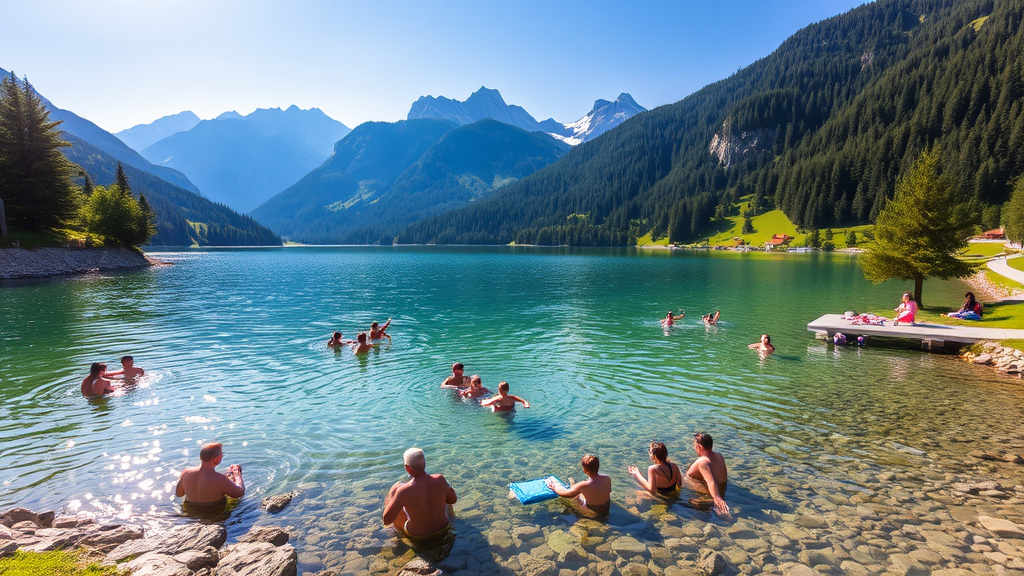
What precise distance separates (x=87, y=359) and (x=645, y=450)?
3017 centimetres

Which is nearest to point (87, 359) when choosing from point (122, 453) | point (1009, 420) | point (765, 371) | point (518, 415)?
point (122, 453)

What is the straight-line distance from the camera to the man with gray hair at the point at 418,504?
970cm

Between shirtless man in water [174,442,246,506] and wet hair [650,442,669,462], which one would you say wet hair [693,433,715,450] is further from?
shirtless man in water [174,442,246,506]

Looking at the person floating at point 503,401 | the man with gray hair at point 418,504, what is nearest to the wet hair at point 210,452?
the man with gray hair at point 418,504

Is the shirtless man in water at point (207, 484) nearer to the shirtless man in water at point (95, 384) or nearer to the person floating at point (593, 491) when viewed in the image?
the person floating at point (593, 491)

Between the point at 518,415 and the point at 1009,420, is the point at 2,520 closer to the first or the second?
the point at 518,415

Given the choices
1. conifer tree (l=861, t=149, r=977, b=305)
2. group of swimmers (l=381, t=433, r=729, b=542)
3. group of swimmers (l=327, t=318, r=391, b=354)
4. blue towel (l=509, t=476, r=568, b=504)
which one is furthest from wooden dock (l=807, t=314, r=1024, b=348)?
group of swimmers (l=327, t=318, r=391, b=354)

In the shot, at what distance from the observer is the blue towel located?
11.1m

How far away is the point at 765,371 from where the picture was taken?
76.4 feet

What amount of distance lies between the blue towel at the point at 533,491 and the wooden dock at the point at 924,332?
2732 cm

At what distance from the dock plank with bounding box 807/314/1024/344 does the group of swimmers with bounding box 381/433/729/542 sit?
23692mm

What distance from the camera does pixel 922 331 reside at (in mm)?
Result: 27531

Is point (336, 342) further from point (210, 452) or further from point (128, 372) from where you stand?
point (210, 452)

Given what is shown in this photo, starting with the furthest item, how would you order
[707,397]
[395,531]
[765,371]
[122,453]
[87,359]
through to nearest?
[87,359]
[765,371]
[707,397]
[122,453]
[395,531]
